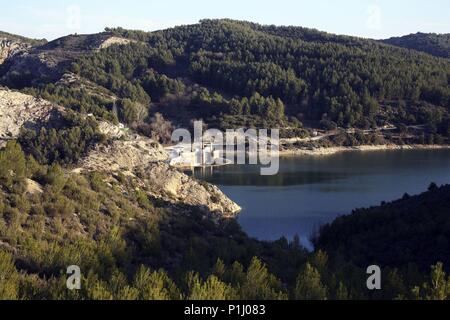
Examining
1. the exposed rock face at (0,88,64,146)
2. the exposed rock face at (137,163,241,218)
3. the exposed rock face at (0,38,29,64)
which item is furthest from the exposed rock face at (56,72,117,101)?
the exposed rock face at (137,163,241,218)

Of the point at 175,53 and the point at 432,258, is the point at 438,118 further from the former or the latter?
the point at 432,258

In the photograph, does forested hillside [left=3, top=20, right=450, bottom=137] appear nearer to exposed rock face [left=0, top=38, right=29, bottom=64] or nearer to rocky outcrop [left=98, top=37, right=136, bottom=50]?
rocky outcrop [left=98, top=37, right=136, bottom=50]

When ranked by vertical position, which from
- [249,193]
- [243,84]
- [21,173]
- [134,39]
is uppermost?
[134,39]

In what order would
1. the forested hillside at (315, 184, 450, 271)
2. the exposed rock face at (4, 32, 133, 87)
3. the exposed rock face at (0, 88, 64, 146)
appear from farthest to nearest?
1. the exposed rock face at (4, 32, 133, 87)
2. the exposed rock face at (0, 88, 64, 146)
3. the forested hillside at (315, 184, 450, 271)

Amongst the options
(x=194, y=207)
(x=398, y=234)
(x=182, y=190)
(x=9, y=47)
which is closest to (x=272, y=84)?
(x=182, y=190)

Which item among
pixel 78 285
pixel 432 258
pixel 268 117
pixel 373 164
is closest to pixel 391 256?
pixel 432 258

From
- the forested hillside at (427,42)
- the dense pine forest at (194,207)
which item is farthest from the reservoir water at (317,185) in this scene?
the forested hillside at (427,42)
